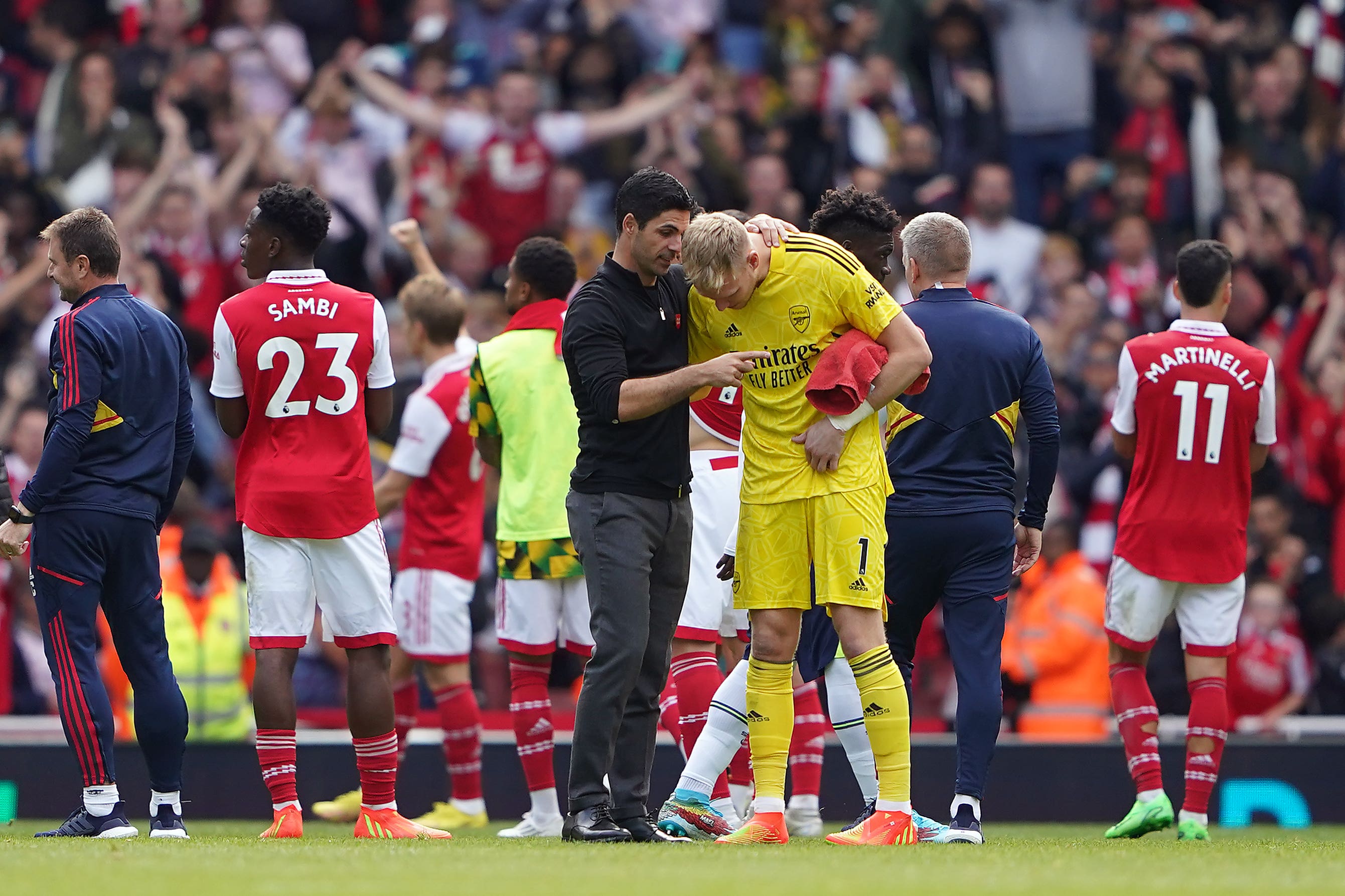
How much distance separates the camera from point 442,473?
31.1ft

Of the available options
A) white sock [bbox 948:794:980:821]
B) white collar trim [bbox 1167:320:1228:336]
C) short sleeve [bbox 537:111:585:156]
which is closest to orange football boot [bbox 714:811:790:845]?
white sock [bbox 948:794:980:821]

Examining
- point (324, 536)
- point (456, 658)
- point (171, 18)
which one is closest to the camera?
point (324, 536)

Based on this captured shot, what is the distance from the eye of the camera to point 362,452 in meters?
7.77

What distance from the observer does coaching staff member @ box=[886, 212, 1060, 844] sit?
7777 mm

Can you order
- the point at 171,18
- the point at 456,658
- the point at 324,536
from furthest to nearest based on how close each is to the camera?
the point at 171,18 < the point at 456,658 < the point at 324,536

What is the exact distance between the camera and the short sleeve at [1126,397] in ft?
28.5

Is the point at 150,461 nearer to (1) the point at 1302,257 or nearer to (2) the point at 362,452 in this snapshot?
(2) the point at 362,452

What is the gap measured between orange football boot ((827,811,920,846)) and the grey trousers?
0.80 metres

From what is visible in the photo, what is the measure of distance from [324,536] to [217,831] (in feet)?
6.87

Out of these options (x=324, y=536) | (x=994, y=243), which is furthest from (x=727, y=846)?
(x=994, y=243)

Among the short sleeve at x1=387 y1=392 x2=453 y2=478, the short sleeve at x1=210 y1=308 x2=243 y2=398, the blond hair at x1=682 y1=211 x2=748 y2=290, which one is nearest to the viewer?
the blond hair at x1=682 y1=211 x2=748 y2=290

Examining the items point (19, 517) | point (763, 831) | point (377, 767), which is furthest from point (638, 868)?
point (19, 517)

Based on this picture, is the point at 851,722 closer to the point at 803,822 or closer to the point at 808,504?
the point at 803,822

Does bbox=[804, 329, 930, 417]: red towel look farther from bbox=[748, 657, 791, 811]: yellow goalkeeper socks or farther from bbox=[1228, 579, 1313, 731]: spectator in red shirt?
bbox=[1228, 579, 1313, 731]: spectator in red shirt
